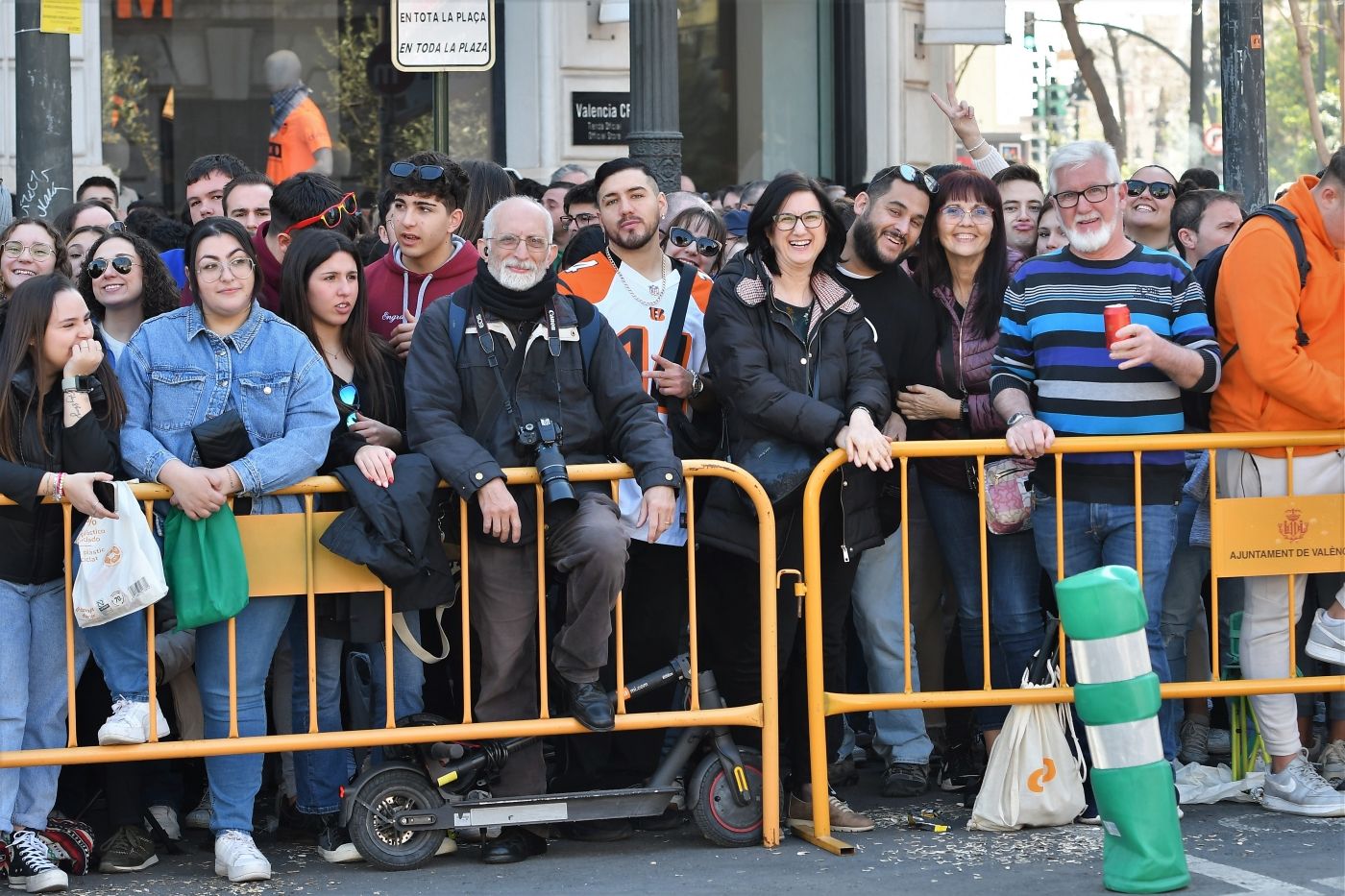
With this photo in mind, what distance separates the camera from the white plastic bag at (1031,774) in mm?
6230

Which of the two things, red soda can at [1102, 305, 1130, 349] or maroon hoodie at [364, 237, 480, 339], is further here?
maroon hoodie at [364, 237, 480, 339]

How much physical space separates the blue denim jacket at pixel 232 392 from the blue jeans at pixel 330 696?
0.51 m

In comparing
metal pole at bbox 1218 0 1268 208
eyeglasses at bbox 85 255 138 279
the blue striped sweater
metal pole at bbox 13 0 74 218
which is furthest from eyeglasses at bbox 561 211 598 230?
metal pole at bbox 1218 0 1268 208

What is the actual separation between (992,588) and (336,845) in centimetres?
248

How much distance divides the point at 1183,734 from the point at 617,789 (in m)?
2.46

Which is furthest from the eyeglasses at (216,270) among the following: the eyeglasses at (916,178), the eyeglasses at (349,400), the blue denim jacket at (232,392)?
the eyeglasses at (916,178)

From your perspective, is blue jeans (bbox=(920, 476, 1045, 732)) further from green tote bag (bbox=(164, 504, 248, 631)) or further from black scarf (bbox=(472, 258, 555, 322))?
green tote bag (bbox=(164, 504, 248, 631))

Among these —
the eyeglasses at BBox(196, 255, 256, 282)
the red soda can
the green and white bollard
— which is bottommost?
the green and white bollard

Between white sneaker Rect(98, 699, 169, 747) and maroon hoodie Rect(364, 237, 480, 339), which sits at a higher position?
maroon hoodie Rect(364, 237, 480, 339)

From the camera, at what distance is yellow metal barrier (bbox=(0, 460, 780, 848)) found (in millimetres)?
5789

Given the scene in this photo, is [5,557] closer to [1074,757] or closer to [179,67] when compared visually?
[1074,757]

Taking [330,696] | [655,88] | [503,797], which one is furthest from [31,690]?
[655,88]

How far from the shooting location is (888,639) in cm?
683

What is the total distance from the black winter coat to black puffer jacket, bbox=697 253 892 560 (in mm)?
351
